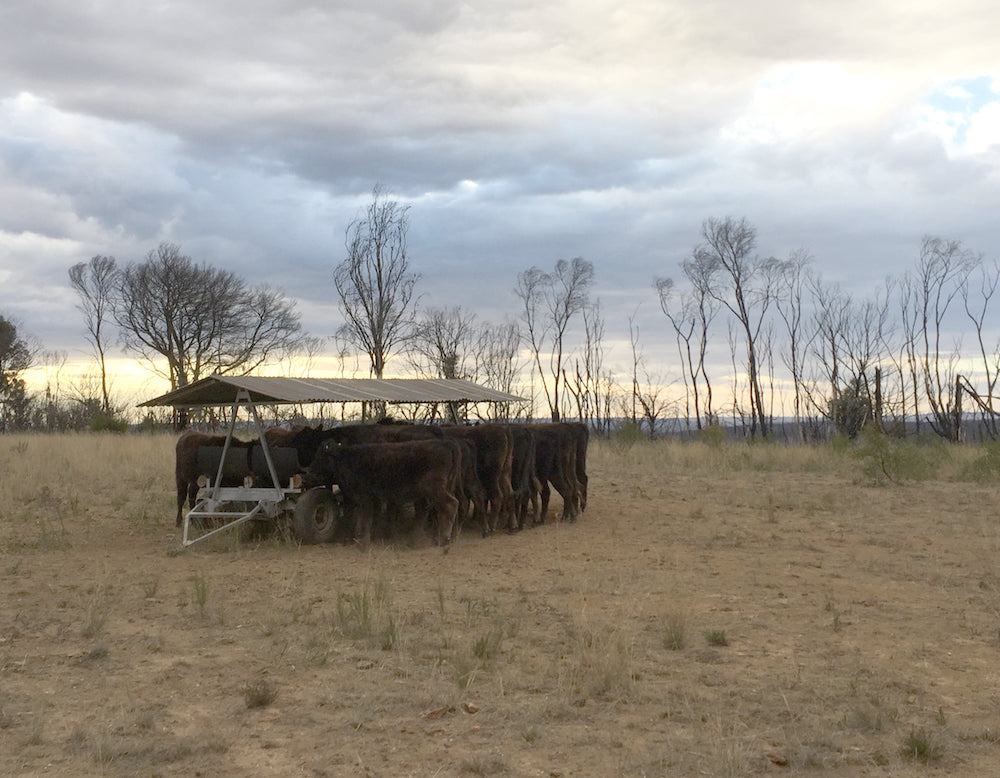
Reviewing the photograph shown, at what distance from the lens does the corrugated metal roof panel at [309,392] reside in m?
11.3

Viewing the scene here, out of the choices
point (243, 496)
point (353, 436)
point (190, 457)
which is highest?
point (353, 436)

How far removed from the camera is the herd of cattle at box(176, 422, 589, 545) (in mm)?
11484

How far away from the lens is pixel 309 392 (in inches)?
472

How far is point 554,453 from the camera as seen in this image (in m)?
14.0

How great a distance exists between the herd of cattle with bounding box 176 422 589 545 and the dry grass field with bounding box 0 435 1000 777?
521mm

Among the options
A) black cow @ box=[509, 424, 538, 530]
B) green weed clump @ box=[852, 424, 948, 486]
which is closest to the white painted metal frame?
black cow @ box=[509, 424, 538, 530]

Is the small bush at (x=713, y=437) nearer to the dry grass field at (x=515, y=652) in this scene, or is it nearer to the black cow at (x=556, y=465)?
the black cow at (x=556, y=465)

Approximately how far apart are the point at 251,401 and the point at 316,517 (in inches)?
65.7

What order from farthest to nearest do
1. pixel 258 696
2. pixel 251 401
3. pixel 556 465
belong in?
pixel 556 465, pixel 251 401, pixel 258 696

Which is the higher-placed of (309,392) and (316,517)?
(309,392)

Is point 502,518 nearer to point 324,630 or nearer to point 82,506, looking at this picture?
point 324,630

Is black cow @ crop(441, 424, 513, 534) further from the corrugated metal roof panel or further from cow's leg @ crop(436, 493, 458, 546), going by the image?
the corrugated metal roof panel

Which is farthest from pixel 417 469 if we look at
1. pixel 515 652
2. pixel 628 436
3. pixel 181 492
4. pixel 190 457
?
pixel 628 436

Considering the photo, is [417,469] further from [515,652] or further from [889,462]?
[889,462]
